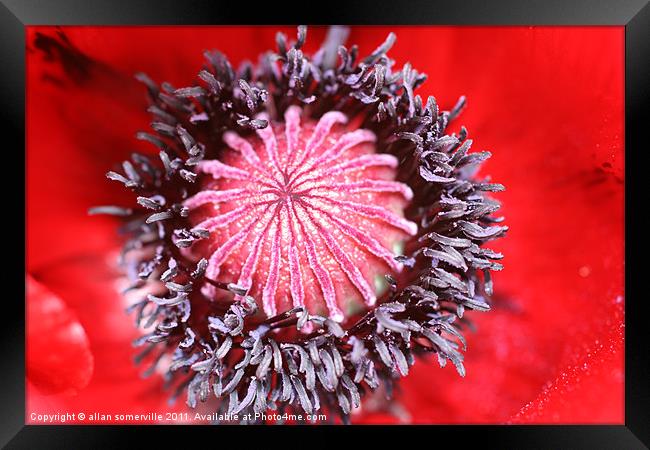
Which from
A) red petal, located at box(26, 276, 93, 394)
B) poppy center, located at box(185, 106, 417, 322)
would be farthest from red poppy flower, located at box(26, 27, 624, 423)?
poppy center, located at box(185, 106, 417, 322)

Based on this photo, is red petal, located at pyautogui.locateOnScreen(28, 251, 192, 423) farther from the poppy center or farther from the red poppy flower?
the poppy center

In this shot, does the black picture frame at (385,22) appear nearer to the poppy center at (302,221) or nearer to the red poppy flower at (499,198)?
the red poppy flower at (499,198)

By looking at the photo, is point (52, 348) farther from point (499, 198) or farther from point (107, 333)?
point (499, 198)

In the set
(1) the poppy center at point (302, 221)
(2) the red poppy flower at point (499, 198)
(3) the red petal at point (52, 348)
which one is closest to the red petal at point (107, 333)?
(2) the red poppy flower at point (499, 198)

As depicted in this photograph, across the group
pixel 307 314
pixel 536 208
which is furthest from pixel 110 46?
pixel 536 208

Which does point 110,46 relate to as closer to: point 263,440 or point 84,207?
point 84,207

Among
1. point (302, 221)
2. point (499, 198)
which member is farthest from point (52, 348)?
point (499, 198)
